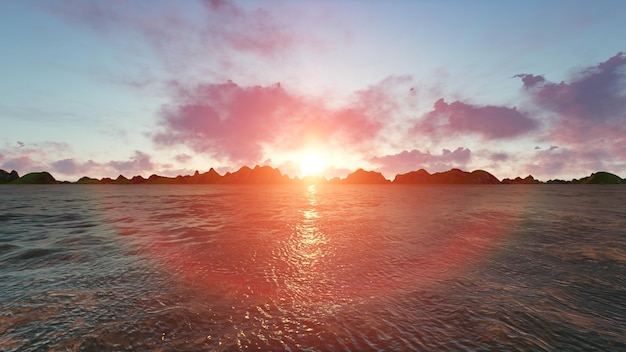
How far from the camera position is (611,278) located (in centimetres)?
1110

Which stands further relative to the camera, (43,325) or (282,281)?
(282,281)

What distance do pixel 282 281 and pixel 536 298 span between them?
28.1 feet

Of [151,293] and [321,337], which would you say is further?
[151,293]

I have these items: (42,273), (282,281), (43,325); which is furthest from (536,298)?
(42,273)

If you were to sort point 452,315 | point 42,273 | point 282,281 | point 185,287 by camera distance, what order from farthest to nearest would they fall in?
point 42,273 → point 282,281 → point 185,287 → point 452,315

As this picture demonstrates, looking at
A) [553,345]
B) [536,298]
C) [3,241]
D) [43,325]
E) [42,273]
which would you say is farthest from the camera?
[3,241]

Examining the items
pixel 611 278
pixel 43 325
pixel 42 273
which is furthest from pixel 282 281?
pixel 611 278

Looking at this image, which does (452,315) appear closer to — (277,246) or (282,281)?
(282,281)

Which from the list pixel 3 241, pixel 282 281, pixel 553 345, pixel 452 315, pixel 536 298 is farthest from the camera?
pixel 3 241

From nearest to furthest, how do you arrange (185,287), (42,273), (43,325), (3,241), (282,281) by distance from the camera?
(43,325)
(185,287)
(282,281)
(42,273)
(3,241)

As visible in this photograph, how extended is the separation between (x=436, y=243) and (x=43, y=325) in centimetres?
1840

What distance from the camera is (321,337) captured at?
654 centimetres

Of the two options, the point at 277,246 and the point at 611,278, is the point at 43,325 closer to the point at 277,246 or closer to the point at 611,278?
the point at 277,246

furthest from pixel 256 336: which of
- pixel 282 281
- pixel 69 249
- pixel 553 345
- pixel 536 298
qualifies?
pixel 69 249
